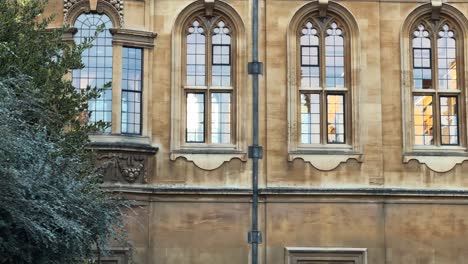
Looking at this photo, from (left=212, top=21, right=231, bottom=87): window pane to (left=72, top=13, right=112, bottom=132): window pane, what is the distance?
221 centimetres

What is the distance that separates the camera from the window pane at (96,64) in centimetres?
1753

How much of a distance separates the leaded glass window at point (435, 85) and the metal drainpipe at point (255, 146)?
11.2ft

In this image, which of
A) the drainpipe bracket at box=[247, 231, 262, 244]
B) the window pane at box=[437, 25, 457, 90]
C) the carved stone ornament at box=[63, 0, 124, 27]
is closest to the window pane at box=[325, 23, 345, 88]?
the window pane at box=[437, 25, 457, 90]

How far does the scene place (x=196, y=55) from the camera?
18188 mm

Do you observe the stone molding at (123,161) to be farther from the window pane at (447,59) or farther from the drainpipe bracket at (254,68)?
the window pane at (447,59)

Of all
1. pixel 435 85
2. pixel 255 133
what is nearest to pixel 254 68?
pixel 255 133

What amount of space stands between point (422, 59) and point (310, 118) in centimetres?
277

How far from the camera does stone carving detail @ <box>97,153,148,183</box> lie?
664 inches

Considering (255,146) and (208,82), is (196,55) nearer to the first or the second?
(208,82)

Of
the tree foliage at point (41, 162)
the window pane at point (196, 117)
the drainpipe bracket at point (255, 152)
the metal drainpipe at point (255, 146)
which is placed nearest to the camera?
the tree foliage at point (41, 162)

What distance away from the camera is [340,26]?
725 inches

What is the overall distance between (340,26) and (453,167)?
3.81 meters

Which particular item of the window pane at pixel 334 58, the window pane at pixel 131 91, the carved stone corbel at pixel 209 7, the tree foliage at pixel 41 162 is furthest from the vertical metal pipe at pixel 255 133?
the tree foliage at pixel 41 162

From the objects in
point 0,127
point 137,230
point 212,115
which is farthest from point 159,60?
point 0,127
